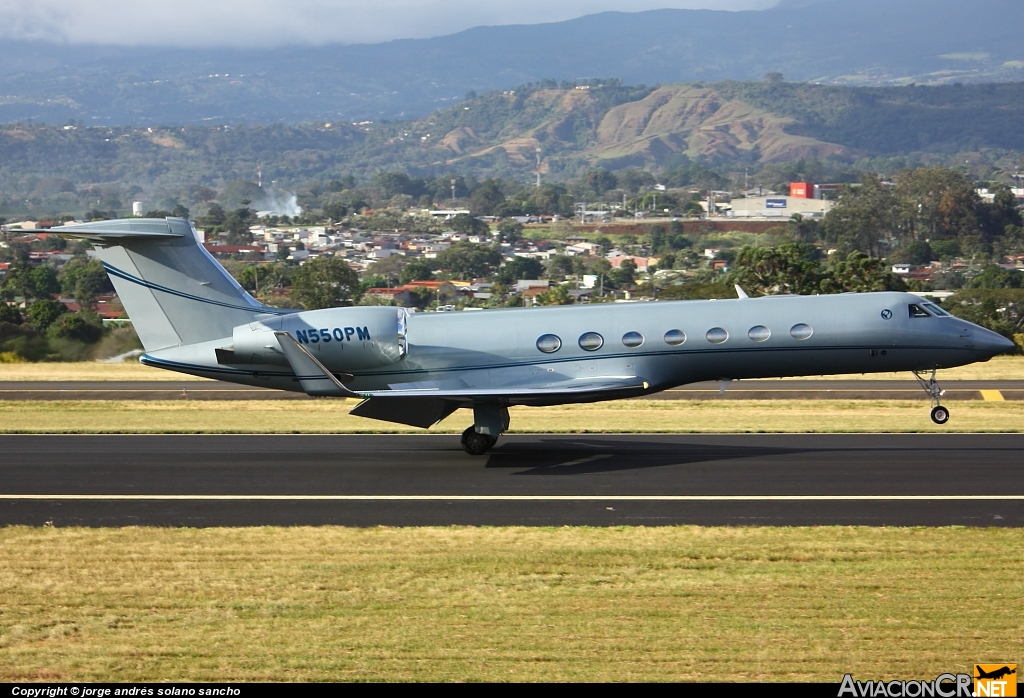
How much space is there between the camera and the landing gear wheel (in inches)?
850

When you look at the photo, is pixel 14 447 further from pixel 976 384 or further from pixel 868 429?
pixel 976 384

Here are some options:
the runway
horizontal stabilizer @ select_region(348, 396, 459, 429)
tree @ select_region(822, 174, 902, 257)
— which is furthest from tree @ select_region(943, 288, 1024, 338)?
tree @ select_region(822, 174, 902, 257)

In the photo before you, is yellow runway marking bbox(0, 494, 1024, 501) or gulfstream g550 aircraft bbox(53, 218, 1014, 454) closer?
yellow runway marking bbox(0, 494, 1024, 501)

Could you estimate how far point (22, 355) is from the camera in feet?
155

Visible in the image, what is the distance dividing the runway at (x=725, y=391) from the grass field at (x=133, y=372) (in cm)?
125

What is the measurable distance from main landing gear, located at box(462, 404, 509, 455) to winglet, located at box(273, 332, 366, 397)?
8.67ft

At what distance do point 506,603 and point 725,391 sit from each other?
2312cm

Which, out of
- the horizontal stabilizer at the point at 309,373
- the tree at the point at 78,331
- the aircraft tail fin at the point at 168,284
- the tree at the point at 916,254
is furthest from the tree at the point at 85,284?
the tree at the point at 916,254

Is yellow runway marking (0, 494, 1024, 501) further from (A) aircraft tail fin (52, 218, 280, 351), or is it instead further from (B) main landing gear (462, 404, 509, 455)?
(A) aircraft tail fin (52, 218, 280, 351)

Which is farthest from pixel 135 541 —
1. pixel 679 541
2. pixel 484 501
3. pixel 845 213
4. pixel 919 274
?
pixel 845 213

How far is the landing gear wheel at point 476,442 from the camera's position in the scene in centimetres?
2158

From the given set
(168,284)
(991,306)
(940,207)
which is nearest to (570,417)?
(168,284)

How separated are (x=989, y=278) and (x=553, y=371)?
3016 inches

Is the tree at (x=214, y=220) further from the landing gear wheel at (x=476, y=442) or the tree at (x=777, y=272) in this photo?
the landing gear wheel at (x=476, y=442)
